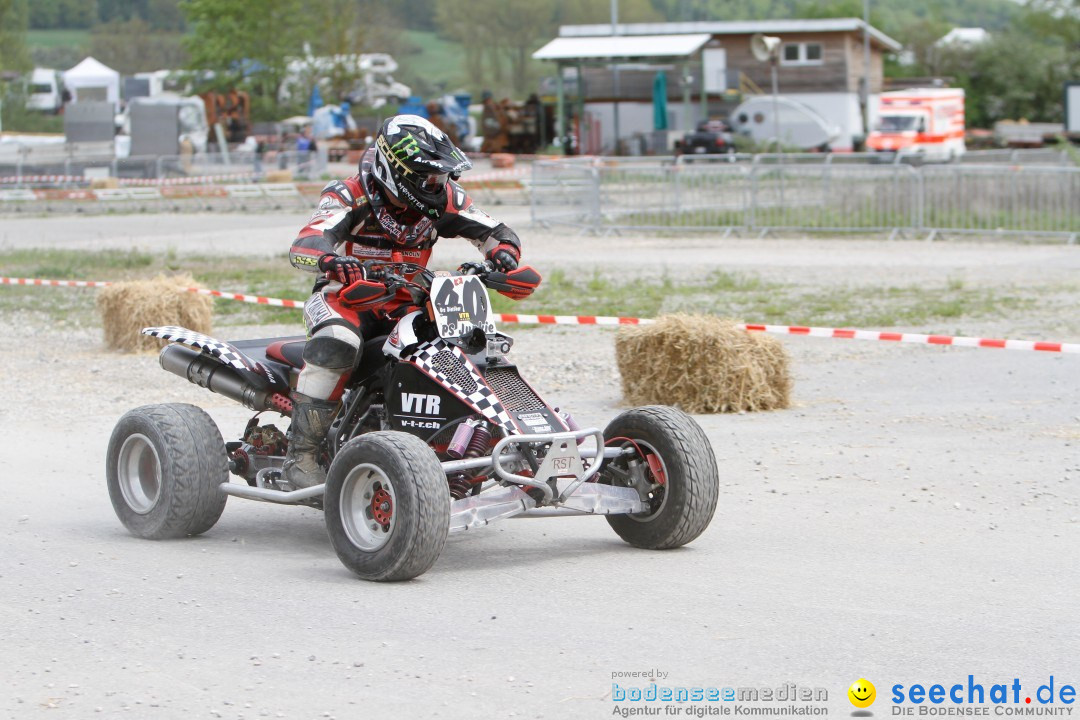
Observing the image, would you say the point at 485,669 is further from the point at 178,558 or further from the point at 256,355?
the point at 256,355

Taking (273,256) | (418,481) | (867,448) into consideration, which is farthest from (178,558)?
(273,256)

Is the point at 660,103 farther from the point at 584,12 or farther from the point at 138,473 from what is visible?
the point at 138,473

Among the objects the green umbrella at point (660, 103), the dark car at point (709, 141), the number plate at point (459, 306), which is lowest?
the number plate at point (459, 306)

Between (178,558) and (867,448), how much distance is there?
4.70 meters

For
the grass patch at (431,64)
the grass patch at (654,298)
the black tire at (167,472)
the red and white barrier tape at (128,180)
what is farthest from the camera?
the grass patch at (431,64)

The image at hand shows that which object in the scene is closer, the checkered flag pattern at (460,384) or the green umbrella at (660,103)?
the checkered flag pattern at (460,384)

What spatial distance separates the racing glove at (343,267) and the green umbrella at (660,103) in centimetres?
5079

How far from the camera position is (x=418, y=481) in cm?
611

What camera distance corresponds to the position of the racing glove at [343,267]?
6.57 metres

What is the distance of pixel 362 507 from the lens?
6496mm

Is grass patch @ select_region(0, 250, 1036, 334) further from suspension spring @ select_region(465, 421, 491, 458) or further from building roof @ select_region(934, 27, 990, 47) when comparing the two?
building roof @ select_region(934, 27, 990, 47)

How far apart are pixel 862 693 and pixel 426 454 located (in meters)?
2.20

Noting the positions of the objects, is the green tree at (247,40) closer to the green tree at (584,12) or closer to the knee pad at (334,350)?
the green tree at (584,12)

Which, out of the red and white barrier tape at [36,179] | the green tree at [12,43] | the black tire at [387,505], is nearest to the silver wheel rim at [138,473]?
the black tire at [387,505]
